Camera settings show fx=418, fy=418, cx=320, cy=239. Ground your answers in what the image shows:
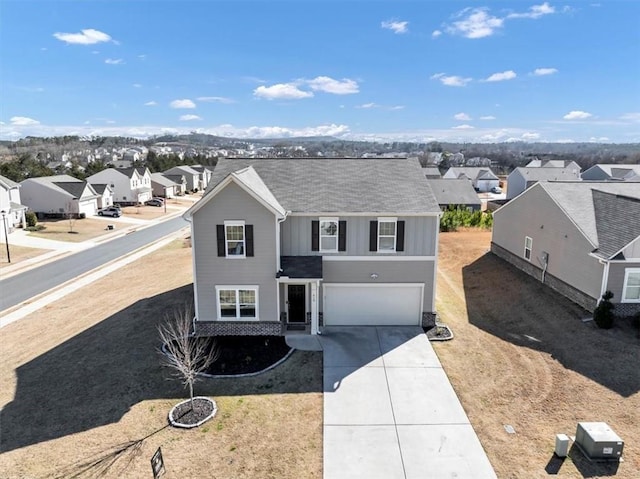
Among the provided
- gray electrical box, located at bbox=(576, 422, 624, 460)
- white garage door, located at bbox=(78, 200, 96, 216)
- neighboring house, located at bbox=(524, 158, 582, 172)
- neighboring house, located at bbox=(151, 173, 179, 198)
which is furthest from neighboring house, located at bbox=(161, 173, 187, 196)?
gray electrical box, located at bbox=(576, 422, 624, 460)

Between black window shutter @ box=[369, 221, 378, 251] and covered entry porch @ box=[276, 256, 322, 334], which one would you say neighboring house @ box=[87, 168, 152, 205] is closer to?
covered entry porch @ box=[276, 256, 322, 334]

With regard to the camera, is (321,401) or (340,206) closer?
(321,401)

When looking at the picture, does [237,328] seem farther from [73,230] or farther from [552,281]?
[73,230]

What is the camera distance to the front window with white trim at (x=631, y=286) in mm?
20250

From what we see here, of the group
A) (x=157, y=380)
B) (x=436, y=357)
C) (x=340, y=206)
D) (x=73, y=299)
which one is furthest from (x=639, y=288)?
(x=73, y=299)

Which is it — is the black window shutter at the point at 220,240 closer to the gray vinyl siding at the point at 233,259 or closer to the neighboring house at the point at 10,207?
the gray vinyl siding at the point at 233,259

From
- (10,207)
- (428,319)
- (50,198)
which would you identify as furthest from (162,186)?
(428,319)

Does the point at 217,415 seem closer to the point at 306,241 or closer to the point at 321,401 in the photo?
the point at 321,401

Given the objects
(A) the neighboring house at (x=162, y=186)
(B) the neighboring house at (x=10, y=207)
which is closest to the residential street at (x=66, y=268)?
(B) the neighboring house at (x=10, y=207)

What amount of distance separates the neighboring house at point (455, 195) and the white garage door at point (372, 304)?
3693 cm

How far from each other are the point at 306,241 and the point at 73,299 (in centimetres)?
1633

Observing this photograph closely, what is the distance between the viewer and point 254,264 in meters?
18.7

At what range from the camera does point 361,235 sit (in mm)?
19938

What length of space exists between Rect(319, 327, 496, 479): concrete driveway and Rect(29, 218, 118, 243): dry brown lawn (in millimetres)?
38655
